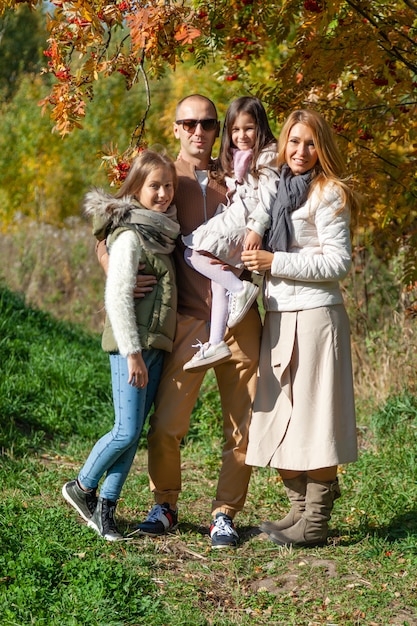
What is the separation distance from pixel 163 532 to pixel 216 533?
0.28 metres

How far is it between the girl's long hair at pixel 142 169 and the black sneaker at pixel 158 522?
154cm

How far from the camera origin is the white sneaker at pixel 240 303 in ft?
12.2

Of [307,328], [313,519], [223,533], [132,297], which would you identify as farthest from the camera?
[223,533]

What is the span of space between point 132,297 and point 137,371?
326 millimetres

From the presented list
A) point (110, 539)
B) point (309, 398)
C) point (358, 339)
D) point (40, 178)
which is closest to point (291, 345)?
point (309, 398)

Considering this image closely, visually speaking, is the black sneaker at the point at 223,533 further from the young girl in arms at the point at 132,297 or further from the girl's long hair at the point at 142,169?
the girl's long hair at the point at 142,169

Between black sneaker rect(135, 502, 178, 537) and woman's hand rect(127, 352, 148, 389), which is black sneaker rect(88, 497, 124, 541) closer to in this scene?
black sneaker rect(135, 502, 178, 537)

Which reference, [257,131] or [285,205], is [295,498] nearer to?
[285,205]

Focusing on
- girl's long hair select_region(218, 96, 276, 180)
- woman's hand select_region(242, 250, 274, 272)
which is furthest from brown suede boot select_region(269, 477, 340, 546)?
girl's long hair select_region(218, 96, 276, 180)

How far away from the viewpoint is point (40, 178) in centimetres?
1900

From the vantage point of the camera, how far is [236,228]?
12.2 ft

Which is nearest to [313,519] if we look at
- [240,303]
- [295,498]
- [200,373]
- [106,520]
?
[295,498]

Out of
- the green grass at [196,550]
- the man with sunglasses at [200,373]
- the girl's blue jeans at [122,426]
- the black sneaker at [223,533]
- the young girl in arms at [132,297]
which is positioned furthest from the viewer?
the black sneaker at [223,533]

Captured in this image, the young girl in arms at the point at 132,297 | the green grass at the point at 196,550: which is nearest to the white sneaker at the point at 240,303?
the young girl in arms at the point at 132,297
